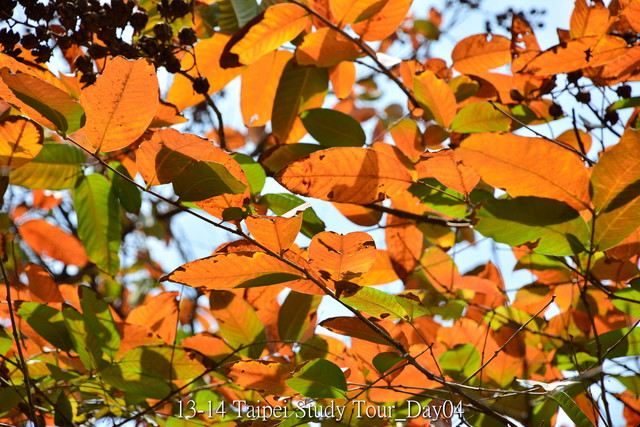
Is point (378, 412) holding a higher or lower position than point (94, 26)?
lower

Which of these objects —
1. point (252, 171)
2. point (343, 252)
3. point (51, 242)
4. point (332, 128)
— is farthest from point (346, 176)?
point (51, 242)

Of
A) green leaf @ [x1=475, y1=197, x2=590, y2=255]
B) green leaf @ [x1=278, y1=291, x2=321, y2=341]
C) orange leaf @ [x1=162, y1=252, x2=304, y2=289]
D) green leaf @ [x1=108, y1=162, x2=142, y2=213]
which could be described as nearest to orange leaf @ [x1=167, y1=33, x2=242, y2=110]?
green leaf @ [x1=108, y1=162, x2=142, y2=213]

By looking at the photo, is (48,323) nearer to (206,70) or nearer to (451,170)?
(206,70)

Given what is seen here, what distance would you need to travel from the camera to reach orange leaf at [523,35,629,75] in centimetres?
98

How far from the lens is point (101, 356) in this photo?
39.5 inches

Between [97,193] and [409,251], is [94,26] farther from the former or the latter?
[409,251]

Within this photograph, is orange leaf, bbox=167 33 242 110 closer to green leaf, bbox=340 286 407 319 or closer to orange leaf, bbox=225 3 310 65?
orange leaf, bbox=225 3 310 65

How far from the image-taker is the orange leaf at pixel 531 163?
0.69 m

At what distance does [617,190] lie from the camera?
679mm

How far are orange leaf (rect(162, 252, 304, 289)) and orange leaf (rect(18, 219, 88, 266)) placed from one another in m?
0.73

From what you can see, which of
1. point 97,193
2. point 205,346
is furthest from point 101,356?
point 97,193

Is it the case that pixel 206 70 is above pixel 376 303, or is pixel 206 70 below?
above

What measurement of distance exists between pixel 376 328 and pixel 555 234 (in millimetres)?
256

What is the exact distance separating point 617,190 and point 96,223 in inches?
35.9
